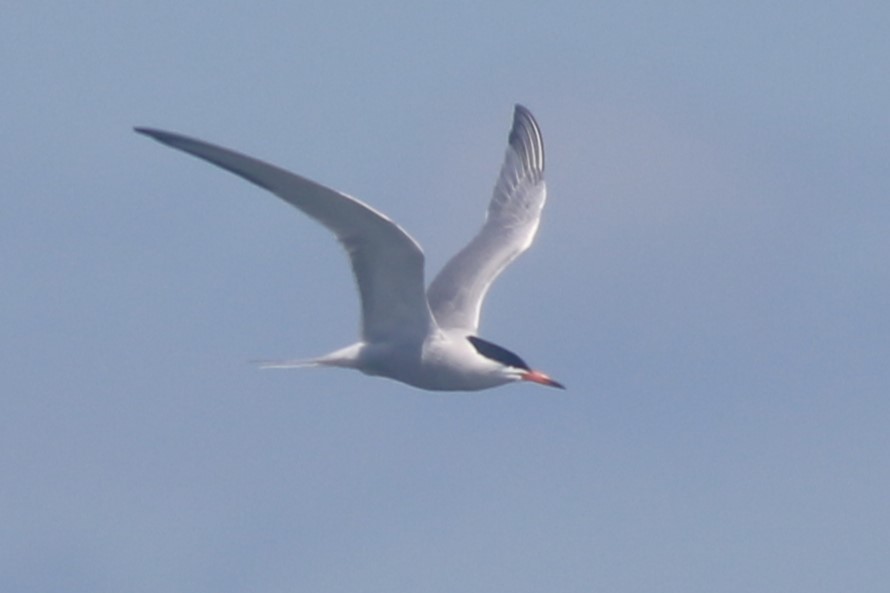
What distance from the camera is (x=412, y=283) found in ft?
56.5

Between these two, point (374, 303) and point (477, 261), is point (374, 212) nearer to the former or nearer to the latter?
point (374, 303)

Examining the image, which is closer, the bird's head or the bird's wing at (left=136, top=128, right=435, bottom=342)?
the bird's wing at (left=136, top=128, right=435, bottom=342)

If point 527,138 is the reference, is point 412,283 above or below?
below

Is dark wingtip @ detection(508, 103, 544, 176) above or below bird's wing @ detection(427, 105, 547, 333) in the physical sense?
above

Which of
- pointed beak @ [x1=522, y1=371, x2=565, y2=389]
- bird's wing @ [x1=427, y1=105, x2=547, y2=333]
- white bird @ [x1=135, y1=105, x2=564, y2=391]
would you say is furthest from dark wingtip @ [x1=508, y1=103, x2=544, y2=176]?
pointed beak @ [x1=522, y1=371, x2=565, y2=389]

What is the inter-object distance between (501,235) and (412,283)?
4.20m

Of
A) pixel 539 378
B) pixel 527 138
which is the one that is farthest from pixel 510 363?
pixel 527 138

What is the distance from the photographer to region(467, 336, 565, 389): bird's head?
18.3 metres

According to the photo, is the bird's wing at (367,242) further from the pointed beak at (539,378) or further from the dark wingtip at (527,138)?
the dark wingtip at (527,138)

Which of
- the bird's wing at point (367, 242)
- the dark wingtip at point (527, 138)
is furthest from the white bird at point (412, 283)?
the dark wingtip at point (527, 138)

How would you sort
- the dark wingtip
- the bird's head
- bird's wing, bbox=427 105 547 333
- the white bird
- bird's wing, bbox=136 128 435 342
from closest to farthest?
bird's wing, bbox=136 128 435 342, the white bird, the bird's head, bird's wing, bbox=427 105 547 333, the dark wingtip

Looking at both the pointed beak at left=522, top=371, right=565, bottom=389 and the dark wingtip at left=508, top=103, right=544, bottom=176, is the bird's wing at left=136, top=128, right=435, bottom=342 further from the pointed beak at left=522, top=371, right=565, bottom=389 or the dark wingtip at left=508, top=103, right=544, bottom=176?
the dark wingtip at left=508, top=103, right=544, bottom=176

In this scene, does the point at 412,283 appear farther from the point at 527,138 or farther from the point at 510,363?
the point at 527,138

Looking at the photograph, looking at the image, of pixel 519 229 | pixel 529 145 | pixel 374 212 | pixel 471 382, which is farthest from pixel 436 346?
pixel 529 145
